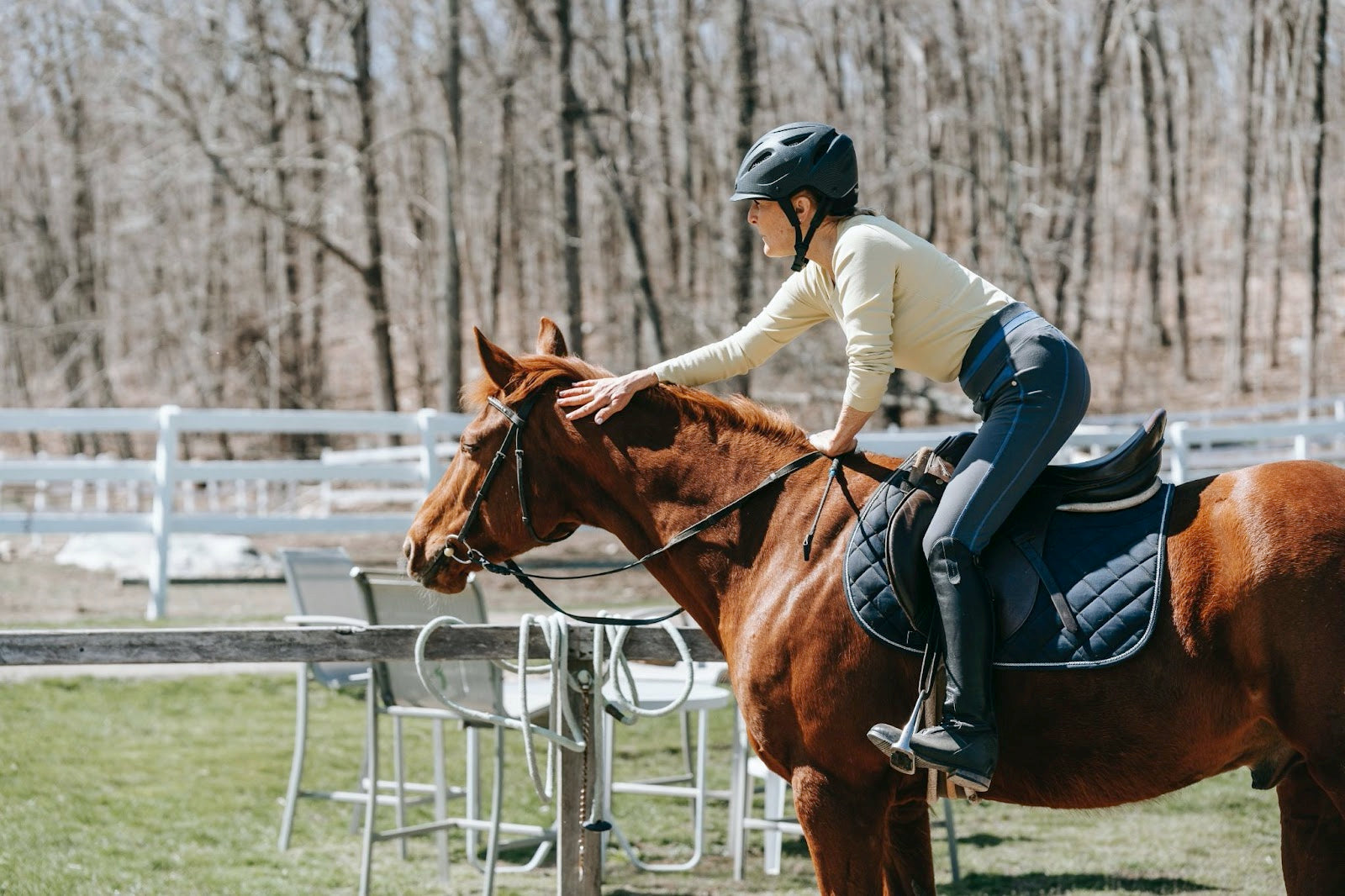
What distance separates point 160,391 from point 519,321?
9.48 meters

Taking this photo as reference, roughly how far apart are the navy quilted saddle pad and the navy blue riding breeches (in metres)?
0.14

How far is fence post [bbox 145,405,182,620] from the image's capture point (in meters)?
10.8

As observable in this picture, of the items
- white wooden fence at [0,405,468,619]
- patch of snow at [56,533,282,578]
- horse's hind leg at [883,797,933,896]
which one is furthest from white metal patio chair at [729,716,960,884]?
patch of snow at [56,533,282,578]

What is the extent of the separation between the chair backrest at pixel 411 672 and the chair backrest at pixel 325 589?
0.82 m

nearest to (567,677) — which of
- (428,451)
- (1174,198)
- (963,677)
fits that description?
(963,677)

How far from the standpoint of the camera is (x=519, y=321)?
1404 inches

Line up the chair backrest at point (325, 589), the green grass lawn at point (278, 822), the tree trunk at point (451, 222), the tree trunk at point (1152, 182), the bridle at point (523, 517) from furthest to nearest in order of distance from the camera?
the tree trunk at point (1152, 182) → the tree trunk at point (451, 222) → the chair backrest at point (325, 589) → the green grass lawn at point (278, 822) → the bridle at point (523, 517)

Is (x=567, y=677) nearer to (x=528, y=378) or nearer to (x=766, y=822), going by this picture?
(x=528, y=378)

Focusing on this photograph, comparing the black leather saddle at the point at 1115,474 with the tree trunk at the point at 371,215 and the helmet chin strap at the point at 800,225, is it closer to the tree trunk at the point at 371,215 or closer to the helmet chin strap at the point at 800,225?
the helmet chin strap at the point at 800,225

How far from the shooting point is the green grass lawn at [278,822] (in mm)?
5969

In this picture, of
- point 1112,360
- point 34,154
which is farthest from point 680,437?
point 34,154

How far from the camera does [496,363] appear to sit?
3.81m

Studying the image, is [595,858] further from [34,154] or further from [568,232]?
[34,154]

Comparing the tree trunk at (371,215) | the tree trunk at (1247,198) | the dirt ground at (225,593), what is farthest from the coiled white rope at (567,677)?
the tree trunk at (1247,198)
